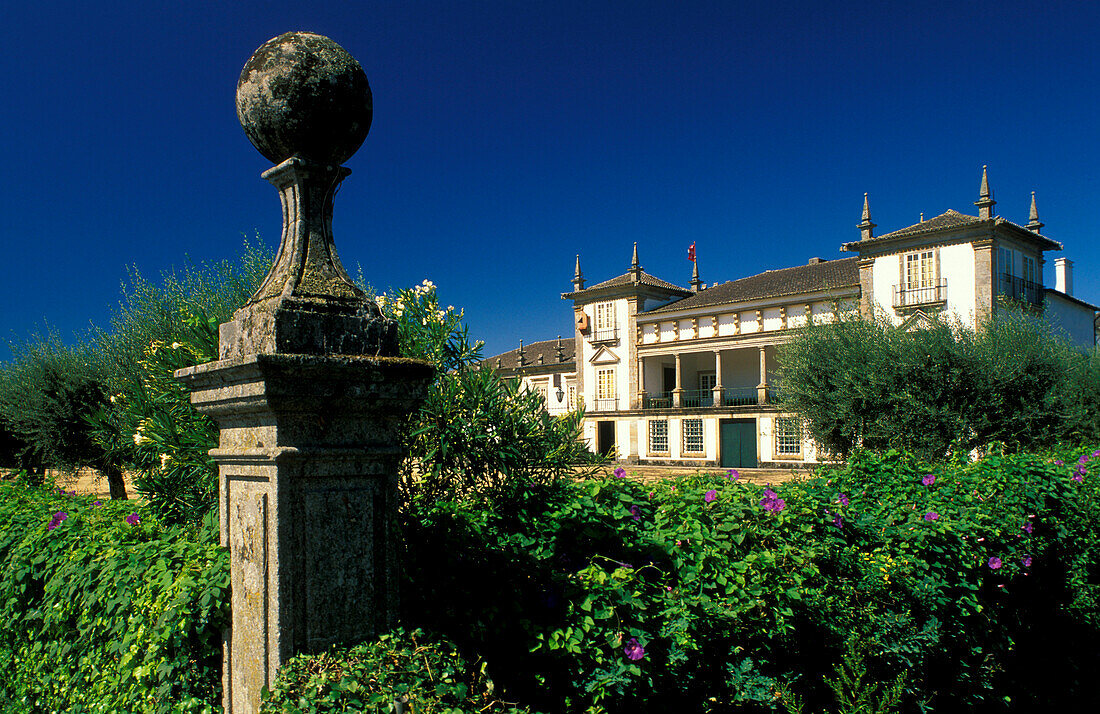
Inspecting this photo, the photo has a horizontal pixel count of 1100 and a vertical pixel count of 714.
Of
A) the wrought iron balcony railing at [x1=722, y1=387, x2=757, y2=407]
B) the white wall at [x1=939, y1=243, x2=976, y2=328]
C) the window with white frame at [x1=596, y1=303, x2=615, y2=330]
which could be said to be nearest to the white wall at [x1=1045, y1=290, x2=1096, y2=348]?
the white wall at [x1=939, y1=243, x2=976, y2=328]

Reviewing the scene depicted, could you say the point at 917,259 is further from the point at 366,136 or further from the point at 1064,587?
the point at 366,136

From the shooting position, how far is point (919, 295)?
91.6 feet

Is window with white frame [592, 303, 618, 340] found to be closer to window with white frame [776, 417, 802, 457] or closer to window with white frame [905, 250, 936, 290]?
window with white frame [776, 417, 802, 457]

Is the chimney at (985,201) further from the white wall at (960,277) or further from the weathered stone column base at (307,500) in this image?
the weathered stone column base at (307,500)

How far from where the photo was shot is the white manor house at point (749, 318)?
2702 cm

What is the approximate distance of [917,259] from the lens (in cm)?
2808

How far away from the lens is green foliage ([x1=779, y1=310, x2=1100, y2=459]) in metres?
16.2

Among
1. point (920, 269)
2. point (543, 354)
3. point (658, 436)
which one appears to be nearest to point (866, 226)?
point (920, 269)

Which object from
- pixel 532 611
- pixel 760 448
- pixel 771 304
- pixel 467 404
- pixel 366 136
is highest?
pixel 771 304

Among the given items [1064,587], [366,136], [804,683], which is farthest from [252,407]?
[1064,587]

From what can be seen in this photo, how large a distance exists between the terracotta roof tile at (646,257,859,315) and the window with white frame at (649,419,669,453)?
6.01m

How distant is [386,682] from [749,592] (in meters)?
1.96

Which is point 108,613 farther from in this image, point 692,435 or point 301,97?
point 692,435

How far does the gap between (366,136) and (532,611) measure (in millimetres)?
2075
